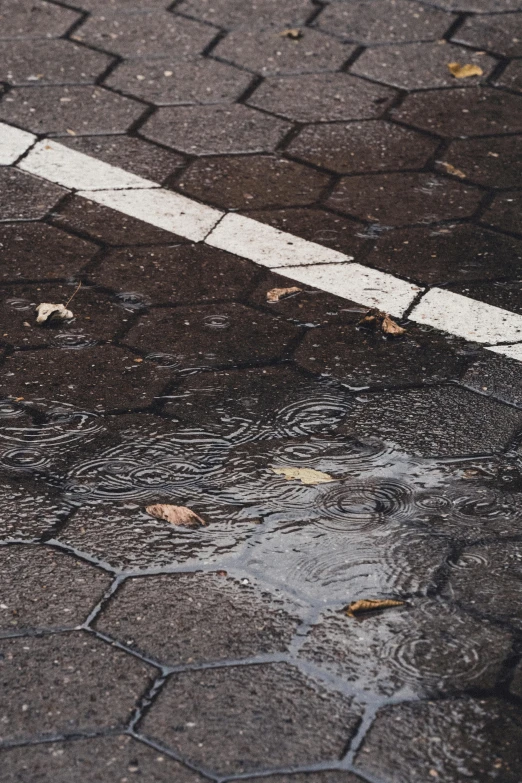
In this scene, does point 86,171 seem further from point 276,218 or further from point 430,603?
point 430,603

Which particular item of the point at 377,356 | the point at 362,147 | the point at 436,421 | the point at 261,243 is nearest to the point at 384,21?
the point at 362,147

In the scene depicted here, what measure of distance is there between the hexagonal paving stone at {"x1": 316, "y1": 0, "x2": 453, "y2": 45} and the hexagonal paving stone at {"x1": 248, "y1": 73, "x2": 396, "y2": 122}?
451 mm

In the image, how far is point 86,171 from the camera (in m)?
4.14

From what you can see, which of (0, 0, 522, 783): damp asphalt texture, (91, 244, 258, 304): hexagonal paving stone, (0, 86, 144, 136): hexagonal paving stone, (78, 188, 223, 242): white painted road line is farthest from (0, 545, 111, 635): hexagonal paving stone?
(0, 86, 144, 136): hexagonal paving stone

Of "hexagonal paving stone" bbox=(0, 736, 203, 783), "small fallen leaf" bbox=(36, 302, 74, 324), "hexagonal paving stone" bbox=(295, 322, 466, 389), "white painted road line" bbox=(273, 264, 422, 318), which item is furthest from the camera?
"white painted road line" bbox=(273, 264, 422, 318)

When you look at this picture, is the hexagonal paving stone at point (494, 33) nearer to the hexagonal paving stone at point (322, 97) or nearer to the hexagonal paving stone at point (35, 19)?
the hexagonal paving stone at point (322, 97)

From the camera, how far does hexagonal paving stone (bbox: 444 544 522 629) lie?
7.91ft

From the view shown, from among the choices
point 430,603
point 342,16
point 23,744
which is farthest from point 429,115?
point 23,744

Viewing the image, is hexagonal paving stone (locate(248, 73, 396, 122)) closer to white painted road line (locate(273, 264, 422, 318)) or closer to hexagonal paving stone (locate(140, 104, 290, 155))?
hexagonal paving stone (locate(140, 104, 290, 155))

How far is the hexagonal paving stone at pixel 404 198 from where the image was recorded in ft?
12.9

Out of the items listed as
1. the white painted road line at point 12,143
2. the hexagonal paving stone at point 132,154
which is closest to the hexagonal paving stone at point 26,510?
the hexagonal paving stone at point 132,154

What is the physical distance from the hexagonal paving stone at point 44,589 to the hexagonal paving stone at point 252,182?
178 cm

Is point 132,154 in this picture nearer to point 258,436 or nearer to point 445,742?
point 258,436

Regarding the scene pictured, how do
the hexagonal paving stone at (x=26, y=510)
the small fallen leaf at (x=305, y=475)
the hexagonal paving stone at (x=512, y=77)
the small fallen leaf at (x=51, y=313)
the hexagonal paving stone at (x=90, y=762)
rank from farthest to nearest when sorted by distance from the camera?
the hexagonal paving stone at (x=512, y=77), the small fallen leaf at (x=51, y=313), the small fallen leaf at (x=305, y=475), the hexagonal paving stone at (x=26, y=510), the hexagonal paving stone at (x=90, y=762)
